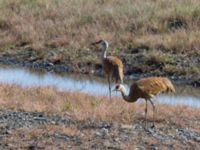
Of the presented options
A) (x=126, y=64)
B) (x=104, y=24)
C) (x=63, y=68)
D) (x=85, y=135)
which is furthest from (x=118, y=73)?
(x=104, y=24)

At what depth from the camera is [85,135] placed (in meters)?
10.9

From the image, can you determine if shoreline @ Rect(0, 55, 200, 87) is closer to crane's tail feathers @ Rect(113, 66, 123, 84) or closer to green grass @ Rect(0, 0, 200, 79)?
green grass @ Rect(0, 0, 200, 79)

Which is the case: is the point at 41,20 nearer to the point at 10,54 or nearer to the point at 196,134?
the point at 10,54

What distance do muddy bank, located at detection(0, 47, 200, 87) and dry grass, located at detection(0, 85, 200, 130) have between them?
7799 mm

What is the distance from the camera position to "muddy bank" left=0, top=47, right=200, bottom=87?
2300cm

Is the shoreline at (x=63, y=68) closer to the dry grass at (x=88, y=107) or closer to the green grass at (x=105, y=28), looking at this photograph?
the green grass at (x=105, y=28)

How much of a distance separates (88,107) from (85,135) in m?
2.50

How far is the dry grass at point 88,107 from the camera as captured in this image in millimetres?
12255

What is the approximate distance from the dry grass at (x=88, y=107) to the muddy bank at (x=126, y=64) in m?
7.80

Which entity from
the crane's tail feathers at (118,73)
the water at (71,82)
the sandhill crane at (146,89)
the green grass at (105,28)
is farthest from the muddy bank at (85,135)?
the green grass at (105,28)

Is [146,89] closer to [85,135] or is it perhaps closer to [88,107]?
[88,107]

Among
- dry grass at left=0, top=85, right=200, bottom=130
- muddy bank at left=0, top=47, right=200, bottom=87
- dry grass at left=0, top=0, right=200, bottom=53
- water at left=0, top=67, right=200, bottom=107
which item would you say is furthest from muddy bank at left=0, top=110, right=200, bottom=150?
dry grass at left=0, top=0, right=200, bottom=53

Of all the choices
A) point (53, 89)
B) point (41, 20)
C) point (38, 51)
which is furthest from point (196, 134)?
point (41, 20)

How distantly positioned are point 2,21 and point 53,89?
13.4 metres
